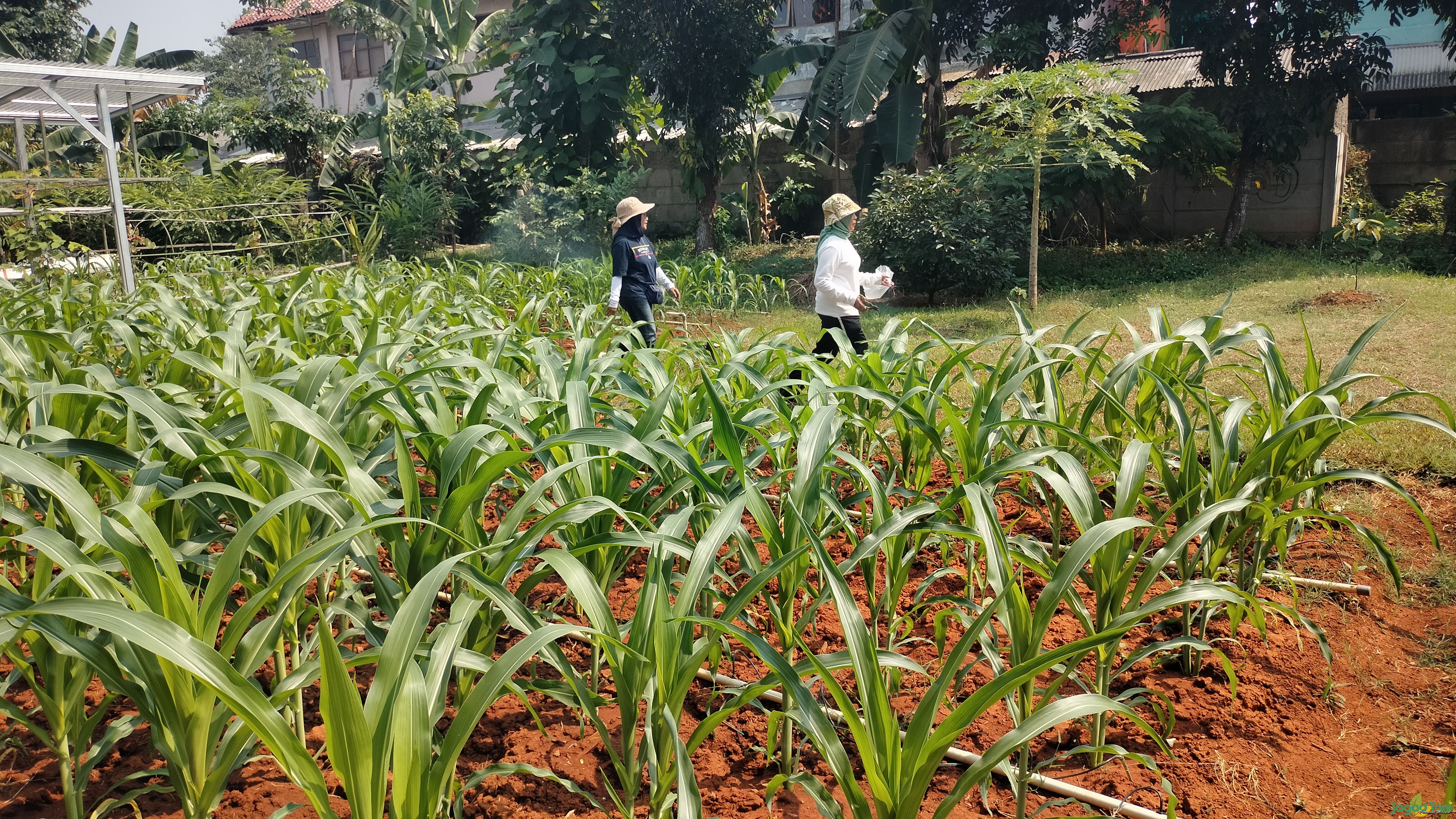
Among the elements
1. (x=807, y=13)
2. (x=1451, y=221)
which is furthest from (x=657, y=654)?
(x=807, y=13)

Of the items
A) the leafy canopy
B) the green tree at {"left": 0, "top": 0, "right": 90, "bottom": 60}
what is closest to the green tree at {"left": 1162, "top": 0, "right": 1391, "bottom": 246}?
the leafy canopy

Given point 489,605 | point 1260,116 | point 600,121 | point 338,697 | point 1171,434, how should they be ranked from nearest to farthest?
point 338,697 < point 489,605 < point 1171,434 < point 1260,116 < point 600,121

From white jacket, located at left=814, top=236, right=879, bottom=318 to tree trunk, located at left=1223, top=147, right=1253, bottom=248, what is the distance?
903 cm

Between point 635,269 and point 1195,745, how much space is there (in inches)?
219

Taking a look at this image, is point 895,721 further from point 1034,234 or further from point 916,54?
point 916,54

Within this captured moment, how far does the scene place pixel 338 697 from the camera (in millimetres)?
1353

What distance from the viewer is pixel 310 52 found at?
29.3 metres

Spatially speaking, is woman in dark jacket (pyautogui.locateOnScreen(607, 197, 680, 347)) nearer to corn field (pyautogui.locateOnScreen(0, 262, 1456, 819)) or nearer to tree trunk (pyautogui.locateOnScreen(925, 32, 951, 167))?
corn field (pyautogui.locateOnScreen(0, 262, 1456, 819))

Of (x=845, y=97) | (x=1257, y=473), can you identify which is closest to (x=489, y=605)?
(x=1257, y=473)

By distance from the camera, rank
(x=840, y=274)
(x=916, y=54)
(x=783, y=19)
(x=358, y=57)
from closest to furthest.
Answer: (x=840, y=274)
(x=916, y=54)
(x=783, y=19)
(x=358, y=57)

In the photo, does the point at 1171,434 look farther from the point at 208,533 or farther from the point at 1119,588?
the point at 208,533

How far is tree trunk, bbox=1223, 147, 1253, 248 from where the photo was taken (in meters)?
12.4

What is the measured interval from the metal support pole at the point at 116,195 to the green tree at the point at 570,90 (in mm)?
6428

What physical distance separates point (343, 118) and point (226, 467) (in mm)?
21588
